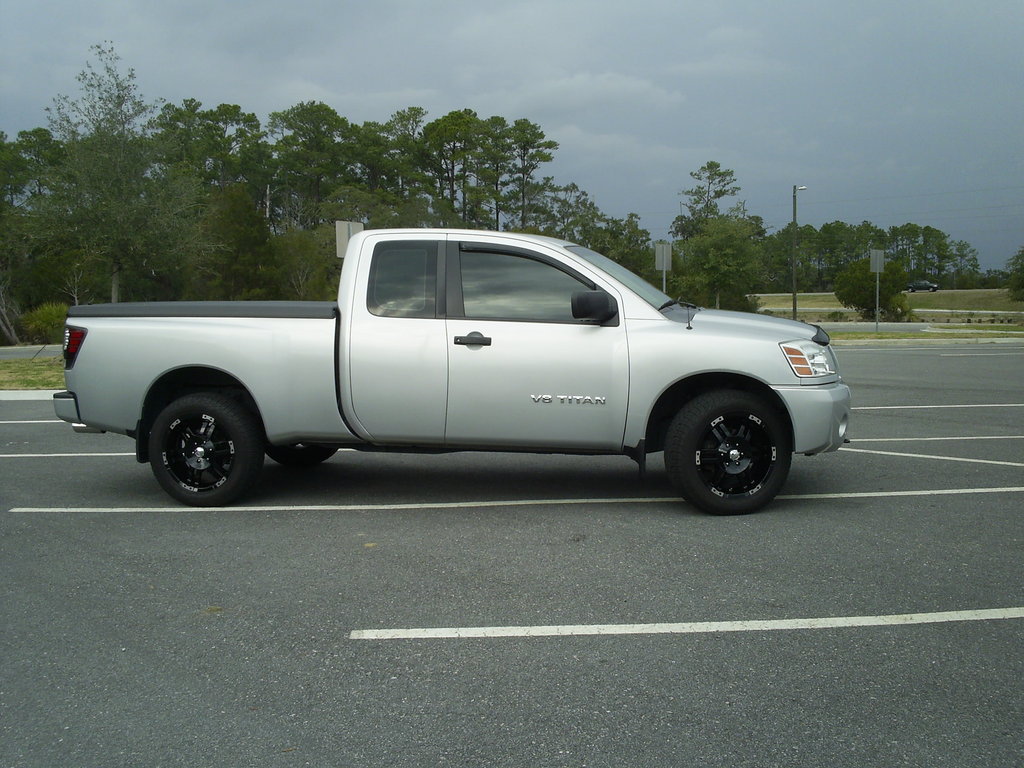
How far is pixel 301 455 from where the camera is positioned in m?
8.20

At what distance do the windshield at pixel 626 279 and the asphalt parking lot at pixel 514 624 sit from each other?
1480mm

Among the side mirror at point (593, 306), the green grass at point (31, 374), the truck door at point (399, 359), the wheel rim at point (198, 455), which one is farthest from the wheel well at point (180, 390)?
the green grass at point (31, 374)

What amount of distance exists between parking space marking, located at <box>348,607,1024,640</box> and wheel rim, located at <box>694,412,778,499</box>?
77.6 inches

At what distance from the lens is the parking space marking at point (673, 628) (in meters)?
4.23

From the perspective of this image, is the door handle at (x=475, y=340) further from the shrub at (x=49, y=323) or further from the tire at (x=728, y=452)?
the shrub at (x=49, y=323)

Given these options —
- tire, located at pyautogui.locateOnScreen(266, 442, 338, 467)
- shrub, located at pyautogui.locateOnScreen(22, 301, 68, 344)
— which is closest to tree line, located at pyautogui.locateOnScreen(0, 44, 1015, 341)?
shrub, located at pyautogui.locateOnScreen(22, 301, 68, 344)

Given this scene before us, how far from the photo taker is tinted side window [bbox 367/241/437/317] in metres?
6.53

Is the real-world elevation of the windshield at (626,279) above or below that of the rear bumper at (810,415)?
above

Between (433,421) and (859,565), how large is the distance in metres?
2.88

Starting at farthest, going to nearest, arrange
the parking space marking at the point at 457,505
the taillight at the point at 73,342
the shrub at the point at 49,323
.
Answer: the shrub at the point at 49,323 → the taillight at the point at 73,342 → the parking space marking at the point at 457,505

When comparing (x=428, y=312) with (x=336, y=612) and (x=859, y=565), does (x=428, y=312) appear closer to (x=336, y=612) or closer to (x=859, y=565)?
(x=336, y=612)

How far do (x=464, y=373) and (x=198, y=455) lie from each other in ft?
6.77

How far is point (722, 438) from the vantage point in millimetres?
6297

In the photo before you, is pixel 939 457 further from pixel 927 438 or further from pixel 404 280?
pixel 404 280
